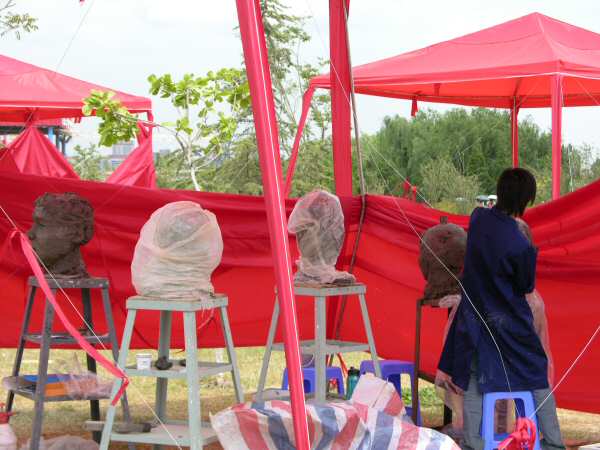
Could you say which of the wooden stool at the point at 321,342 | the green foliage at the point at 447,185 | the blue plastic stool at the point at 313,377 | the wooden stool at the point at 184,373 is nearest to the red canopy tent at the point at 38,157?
the blue plastic stool at the point at 313,377

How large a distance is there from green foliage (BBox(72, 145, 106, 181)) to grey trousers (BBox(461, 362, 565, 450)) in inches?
458

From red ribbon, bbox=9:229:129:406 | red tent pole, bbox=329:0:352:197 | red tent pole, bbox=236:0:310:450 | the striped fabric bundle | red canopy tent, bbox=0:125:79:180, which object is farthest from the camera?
red canopy tent, bbox=0:125:79:180

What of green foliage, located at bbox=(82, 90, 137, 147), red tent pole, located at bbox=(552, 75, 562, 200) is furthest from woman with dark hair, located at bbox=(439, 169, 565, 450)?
green foliage, located at bbox=(82, 90, 137, 147)

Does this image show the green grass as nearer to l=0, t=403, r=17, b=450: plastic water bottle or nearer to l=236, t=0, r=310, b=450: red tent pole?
l=0, t=403, r=17, b=450: plastic water bottle

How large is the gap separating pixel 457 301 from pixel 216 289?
4.51 ft

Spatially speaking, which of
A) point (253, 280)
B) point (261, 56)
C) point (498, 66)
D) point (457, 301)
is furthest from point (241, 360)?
point (261, 56)

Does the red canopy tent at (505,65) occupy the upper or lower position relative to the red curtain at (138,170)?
upper

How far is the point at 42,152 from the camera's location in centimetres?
859

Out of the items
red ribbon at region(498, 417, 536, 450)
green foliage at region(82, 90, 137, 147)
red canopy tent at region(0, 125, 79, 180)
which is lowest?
red ribbon at region(498, 417, 536, 450)

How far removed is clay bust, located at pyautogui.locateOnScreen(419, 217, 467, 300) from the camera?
14.9ft

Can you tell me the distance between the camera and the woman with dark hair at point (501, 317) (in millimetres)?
3826

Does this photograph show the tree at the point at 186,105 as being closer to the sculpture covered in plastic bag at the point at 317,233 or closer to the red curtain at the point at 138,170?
the red curtain at the point at 138,170

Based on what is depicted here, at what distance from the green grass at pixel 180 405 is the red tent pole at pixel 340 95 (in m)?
1.28

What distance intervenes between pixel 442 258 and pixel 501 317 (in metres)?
0.74
